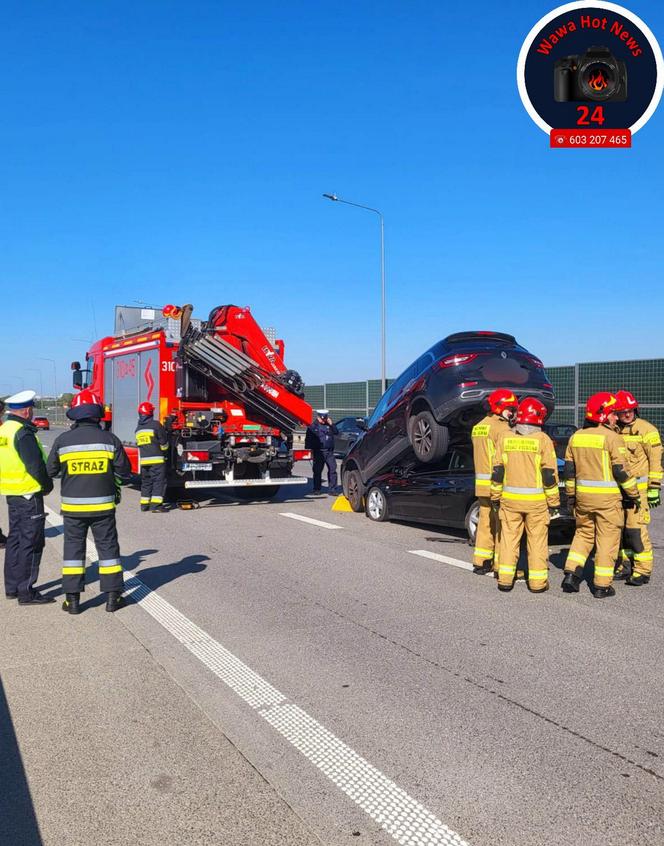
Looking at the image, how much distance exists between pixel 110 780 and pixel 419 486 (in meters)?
6.89

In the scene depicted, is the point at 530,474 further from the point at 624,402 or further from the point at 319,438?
the point at 319,438

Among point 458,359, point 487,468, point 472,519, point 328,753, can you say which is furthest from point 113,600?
point 458,359

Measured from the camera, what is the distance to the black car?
8.83 metres

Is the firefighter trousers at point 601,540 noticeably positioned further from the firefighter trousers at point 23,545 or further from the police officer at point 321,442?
the police officer at point 321,442

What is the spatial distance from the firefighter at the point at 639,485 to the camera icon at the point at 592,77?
362cm

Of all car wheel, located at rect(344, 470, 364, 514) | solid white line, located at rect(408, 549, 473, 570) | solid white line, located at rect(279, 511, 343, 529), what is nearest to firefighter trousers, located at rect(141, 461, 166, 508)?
solid white line, located at rect(279, 511, 343, 529)

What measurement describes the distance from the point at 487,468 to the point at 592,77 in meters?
4.61

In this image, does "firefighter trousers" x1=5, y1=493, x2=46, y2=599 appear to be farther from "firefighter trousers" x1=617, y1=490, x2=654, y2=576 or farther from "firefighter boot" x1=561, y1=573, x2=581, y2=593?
"firefighter trousers" x1=617, y1=490, x2=654, y2=576

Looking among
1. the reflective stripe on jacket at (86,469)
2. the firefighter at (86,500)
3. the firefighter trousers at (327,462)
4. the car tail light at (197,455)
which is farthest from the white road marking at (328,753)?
the firefighter trousers at (327,462)

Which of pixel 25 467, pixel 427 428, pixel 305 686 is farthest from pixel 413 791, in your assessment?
pixel 427 428

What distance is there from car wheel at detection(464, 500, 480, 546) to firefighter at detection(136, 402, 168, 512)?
18.3ft

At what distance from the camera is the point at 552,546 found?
8.97m

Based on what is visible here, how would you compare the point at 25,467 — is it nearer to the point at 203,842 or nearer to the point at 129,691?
the point at 129,691

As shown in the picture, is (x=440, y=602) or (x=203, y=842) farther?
(x=440, y=602)
